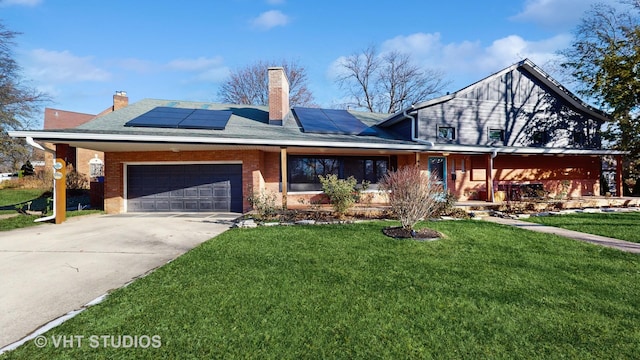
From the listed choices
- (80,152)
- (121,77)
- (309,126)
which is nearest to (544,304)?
(309,126)

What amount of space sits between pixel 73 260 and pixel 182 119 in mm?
6815

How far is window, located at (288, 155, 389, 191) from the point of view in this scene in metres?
12.0

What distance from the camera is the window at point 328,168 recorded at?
1204 cm

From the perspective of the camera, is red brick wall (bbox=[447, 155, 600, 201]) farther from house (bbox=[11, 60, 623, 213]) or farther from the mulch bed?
the mulch bed

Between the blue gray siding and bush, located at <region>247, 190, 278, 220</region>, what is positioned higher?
the blue gray siding

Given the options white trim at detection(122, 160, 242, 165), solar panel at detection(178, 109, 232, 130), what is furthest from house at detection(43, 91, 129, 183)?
solar panel at detection(178, 109, 232, 130)

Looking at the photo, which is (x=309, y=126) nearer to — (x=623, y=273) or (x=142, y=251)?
(x=142, y=251)

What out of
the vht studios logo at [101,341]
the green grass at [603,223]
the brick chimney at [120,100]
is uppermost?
the brick chimney at [120,100]

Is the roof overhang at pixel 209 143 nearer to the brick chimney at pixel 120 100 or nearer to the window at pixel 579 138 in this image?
the window at pixel 579 138

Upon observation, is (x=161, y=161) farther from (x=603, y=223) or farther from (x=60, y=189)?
(x=603, y=223)

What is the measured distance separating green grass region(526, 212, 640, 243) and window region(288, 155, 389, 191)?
603 centimetres

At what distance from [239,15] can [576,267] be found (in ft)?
44.9

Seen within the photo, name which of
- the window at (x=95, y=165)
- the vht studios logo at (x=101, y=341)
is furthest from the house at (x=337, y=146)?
the window at (x=95, y=165)

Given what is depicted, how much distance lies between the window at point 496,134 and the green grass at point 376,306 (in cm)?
908
